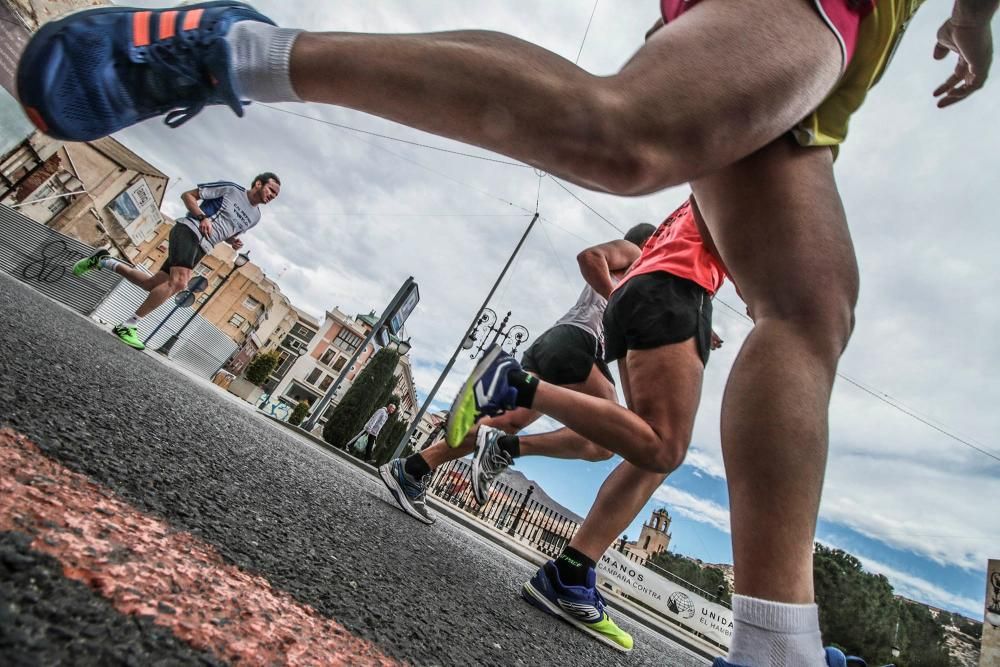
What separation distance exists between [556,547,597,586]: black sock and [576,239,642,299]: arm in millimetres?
1256

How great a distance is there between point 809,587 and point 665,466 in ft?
2.68

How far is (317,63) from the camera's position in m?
0.79

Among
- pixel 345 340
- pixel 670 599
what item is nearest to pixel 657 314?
pixel 670 599

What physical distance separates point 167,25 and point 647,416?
5.49 ft

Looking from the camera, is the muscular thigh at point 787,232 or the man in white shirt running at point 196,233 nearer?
the muscular thigh at point 787,232

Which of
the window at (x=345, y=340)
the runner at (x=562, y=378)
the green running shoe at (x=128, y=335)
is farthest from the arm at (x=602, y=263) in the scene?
the window at (x=345, y=340)

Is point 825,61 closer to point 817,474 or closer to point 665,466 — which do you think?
point 817,474

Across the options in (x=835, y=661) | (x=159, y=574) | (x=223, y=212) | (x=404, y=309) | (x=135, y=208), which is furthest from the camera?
(x=135, y=208)

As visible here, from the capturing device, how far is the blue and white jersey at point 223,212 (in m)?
4.71

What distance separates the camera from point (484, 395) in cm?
150

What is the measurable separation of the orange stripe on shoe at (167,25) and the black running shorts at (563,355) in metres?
2.04

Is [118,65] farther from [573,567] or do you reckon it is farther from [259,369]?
[259,369]

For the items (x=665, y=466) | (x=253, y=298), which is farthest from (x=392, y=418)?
(x=253, y=298)

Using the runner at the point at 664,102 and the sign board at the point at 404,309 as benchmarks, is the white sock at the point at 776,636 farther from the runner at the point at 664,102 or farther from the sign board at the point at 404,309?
the sign board at the point at 404,309
